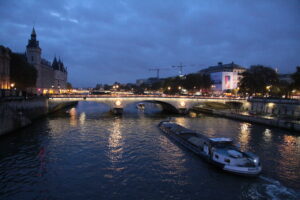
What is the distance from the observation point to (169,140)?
43031 millimetres

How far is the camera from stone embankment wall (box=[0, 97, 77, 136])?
143 ft

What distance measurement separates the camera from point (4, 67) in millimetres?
76375

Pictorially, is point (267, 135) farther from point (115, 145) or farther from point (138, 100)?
point (138, 100)

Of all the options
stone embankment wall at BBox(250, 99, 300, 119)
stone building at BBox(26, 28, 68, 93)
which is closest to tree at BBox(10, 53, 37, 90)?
stone building at BBox(26, 28, 68, 93)

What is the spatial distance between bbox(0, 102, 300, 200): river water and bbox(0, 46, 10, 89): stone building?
131ft

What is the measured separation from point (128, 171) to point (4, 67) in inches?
2728

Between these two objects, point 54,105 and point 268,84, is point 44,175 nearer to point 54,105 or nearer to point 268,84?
point 54,105

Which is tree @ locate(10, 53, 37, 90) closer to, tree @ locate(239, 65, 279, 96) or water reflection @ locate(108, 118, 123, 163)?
water reflection @ locate(108, 118, 123, 163)

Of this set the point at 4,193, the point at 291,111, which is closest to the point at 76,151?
the point at 4,193

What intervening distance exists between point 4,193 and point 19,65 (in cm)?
7583

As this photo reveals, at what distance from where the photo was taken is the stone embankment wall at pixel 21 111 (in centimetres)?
4350

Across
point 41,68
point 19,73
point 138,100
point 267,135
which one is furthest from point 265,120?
point 41,68

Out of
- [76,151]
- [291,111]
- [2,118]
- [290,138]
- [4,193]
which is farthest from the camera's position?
[291,111]

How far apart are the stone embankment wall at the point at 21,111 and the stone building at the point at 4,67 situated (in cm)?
1482
